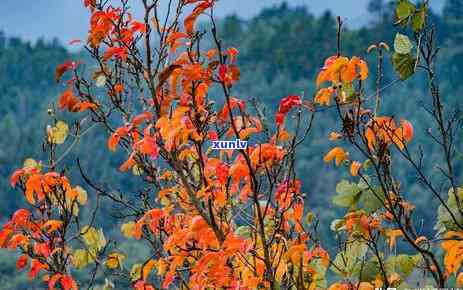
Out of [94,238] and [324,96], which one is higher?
[324,96]

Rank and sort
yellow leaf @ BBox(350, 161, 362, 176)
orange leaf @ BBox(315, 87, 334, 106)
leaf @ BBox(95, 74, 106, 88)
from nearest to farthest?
1. orange leaf @ BBox(315, 87, 334, 106)
2. yellow leaf @ BBox(350, 161, 362, 176)
3. leaf @ BBox(95, 74, 106, 88)

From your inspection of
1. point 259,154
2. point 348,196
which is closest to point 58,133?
point 259,154

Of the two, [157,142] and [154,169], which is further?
[154,169]

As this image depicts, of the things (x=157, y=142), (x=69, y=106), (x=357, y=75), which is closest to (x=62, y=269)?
(x=69, y=106)

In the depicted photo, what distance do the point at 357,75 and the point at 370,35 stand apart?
45793 mm

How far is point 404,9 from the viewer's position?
1.97 metres

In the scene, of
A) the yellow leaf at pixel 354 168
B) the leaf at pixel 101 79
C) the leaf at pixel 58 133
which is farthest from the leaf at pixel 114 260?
the yellow leaf at pixel 354 168

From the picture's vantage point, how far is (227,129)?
2.49m

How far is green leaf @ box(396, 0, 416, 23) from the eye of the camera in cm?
197

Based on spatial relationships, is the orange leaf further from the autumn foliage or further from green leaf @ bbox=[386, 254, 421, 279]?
green leaf @ bbox=[386, 254, 421, 279]

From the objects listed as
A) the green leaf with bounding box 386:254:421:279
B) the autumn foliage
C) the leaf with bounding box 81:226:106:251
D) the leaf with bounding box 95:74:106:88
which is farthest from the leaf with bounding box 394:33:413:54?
the leaf with bounding box 81:226:106:251

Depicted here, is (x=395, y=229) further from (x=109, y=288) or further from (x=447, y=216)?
(x=109, y=288)

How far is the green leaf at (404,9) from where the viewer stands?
6.48ft

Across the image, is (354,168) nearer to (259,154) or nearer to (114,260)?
(259,154)
